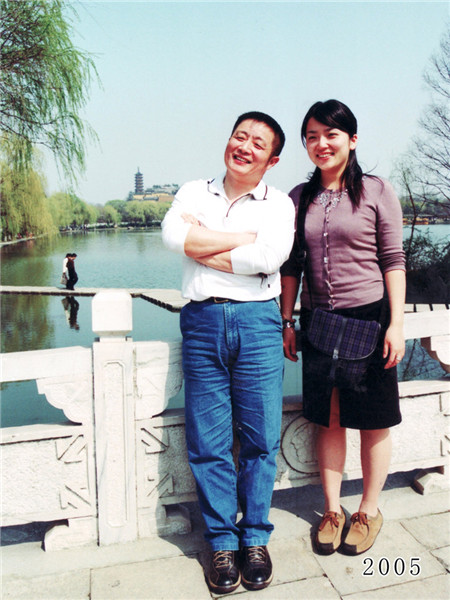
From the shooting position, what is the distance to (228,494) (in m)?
1.69

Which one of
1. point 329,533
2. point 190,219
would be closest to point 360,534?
point 329,533

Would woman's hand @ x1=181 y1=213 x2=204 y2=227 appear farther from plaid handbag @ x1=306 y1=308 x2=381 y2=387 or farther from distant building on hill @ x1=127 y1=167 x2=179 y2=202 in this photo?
distant building on hill @ x1=127 y1=167 x2=179 y2=202

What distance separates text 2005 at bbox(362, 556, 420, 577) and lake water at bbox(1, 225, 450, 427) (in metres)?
1.01

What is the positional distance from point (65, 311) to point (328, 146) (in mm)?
11923

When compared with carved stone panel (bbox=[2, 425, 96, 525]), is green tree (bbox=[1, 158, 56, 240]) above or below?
above

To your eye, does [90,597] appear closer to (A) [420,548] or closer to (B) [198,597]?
(B) [198,597]

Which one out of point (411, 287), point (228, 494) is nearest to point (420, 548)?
point (228, 494)

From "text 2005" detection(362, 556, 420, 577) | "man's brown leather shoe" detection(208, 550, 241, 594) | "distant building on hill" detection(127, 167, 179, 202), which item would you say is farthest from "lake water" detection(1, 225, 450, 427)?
"distant building on hill" detection(127, 167, 179, 202)

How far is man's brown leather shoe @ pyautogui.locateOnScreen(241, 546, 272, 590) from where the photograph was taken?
5.24ft

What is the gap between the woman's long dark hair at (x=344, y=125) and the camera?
1677 millimetres

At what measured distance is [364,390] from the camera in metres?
1.73

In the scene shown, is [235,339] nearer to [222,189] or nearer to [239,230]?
[239,230]

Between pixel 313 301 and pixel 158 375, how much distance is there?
0.61m

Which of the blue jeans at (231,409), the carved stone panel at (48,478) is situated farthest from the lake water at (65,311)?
the carved stone panel at (48,478)
